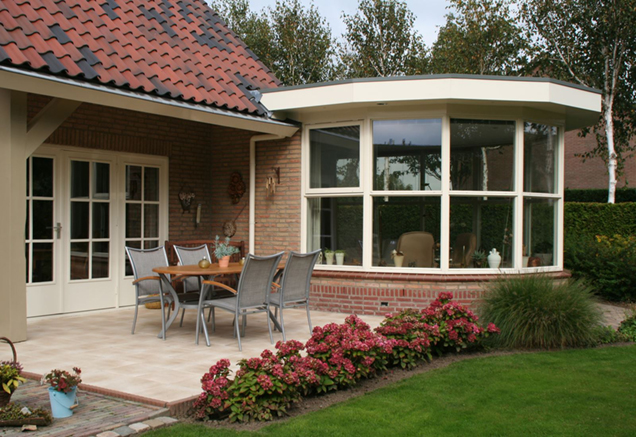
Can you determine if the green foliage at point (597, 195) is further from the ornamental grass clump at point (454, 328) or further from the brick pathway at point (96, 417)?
the brick pathway at point (96, 417)

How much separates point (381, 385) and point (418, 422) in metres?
0.95

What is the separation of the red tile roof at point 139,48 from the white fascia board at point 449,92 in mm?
1257

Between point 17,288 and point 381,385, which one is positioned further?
point 17,288

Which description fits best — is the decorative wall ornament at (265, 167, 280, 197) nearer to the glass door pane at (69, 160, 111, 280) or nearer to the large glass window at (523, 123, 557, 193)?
the glass door pane at (69, 160, 111, 280)

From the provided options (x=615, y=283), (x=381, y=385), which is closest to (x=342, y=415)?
(x=381, y=385)

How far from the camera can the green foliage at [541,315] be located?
633 centimetres

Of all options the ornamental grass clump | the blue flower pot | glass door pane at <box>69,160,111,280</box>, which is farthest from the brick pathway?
glass door pane at <box>69,160,111,280</box>

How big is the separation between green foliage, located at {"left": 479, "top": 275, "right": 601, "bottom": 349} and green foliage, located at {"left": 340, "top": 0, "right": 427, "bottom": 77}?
710 inches

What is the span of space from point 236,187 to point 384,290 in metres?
3.07

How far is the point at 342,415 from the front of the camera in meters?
4.14

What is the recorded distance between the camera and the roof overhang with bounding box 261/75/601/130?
26.1 feet

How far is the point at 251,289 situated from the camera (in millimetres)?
6320

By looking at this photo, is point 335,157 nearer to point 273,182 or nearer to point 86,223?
point 273,182

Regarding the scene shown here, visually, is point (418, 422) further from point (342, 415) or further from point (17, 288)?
point (17, 288)
